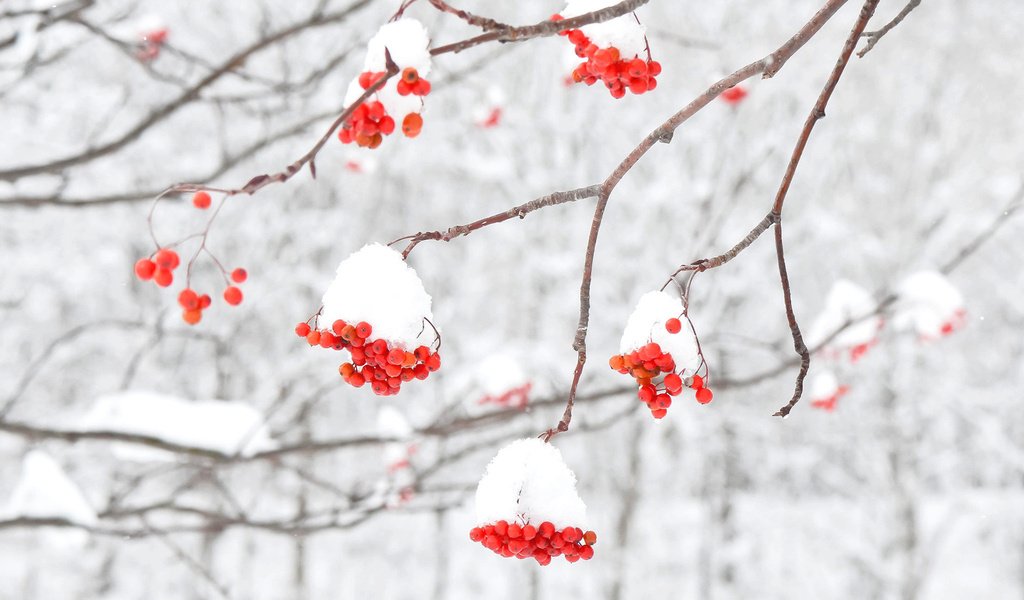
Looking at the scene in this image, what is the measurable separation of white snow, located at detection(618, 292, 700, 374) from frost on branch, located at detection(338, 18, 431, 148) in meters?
0.48

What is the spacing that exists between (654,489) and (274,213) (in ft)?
28.2

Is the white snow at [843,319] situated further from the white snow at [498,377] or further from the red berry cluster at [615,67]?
the red berry cluster at [615,67]

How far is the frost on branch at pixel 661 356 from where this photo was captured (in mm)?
1236

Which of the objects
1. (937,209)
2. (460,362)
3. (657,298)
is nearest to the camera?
(657,298)

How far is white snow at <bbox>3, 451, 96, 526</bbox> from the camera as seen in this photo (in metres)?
2.68

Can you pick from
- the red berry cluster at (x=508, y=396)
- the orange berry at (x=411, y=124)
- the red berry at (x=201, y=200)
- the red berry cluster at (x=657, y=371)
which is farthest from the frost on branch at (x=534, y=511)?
the red berry cluster at (x=508, y=396)

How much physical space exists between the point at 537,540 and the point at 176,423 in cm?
212

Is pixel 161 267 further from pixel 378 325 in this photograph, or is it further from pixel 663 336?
pixel 663 336

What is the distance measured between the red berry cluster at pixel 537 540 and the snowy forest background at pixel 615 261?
15.2 feet

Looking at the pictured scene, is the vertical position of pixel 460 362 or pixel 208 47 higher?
pixel 208 47

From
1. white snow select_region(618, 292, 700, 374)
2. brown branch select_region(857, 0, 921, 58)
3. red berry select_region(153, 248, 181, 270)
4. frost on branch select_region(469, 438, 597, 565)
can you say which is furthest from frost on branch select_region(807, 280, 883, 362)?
red berry select_region(153, 248, 181, 270)

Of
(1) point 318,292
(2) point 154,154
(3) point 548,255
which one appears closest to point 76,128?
(2) point 154,154

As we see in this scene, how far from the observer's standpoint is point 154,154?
9.23m

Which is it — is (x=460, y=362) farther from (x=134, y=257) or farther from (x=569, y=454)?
(x=134, y=257)
